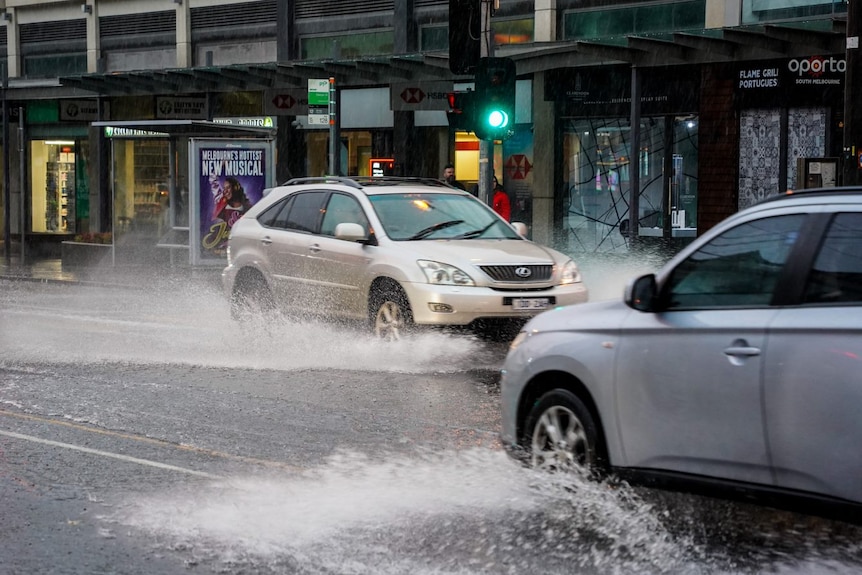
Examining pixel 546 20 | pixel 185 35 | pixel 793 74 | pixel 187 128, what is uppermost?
pixel 185 35

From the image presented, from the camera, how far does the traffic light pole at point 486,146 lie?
58.1ft

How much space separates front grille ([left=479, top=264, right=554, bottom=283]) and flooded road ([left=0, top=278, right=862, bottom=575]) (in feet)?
2.27

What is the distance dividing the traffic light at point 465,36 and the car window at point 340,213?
15.4ft

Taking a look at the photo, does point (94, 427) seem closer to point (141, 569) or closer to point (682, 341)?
point (141, 569)

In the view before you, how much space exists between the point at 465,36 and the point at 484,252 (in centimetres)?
636

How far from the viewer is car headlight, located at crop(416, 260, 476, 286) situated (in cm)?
1206

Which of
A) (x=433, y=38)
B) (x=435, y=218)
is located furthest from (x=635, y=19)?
(x=435, y=218)

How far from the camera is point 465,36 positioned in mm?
17984

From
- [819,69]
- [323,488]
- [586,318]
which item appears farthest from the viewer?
[819,69]

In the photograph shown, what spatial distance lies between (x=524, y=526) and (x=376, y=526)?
678 millimetres

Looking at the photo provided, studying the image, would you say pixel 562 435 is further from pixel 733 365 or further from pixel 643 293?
pixel 733 365

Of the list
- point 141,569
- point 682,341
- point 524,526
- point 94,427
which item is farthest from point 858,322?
point 94,427

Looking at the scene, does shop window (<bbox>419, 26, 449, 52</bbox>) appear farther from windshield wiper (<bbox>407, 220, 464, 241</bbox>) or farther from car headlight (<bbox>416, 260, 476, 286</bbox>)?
car headlight (<bbox>416, 260, 476, 286</bbox>)

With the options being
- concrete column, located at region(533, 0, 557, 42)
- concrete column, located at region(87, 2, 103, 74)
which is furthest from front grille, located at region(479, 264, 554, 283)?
concrete column, located at region(87, 2, 103, 74)
